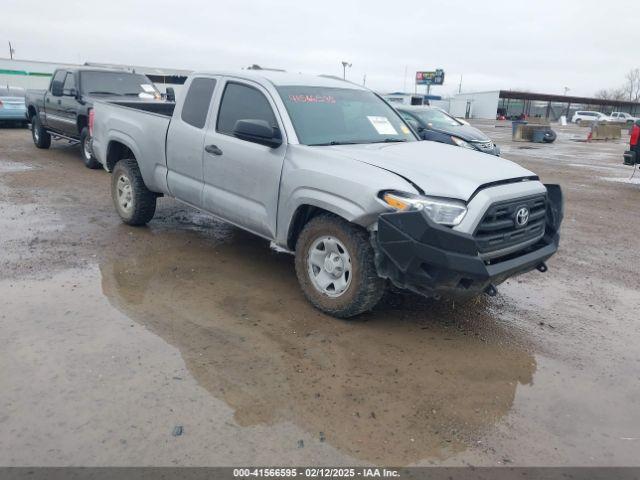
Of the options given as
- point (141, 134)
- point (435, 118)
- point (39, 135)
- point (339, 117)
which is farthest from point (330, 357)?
point (39, 135)

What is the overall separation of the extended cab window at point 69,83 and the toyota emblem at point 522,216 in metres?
9.79

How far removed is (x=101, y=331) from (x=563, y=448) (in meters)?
3.18

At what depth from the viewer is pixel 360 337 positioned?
4066 mm

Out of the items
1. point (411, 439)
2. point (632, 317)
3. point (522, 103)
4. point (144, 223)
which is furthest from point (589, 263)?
point (522, 103)

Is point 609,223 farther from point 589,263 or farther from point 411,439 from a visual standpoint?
point 411,439

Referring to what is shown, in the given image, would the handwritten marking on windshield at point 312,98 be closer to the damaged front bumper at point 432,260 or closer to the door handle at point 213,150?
the door handle at point 213,150

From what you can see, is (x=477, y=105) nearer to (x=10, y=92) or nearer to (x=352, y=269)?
(x=10, y=92)

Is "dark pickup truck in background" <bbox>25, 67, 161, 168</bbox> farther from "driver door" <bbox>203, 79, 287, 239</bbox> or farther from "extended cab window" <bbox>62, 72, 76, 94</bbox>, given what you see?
"driver door" <bbox>203, 79, 287, 239</bbox>

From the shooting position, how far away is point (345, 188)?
157 inches

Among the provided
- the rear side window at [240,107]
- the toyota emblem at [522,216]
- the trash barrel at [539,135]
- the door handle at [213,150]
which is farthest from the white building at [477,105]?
the toyota emblem at [522,216]

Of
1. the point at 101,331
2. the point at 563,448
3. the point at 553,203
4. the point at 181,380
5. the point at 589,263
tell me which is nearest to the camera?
the point at 563,448

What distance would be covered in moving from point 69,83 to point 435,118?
8445mm

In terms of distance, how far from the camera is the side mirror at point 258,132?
441 centimetres

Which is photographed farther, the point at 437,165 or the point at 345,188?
the point at 437,165
